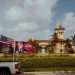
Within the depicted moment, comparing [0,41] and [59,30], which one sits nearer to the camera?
[0,41]

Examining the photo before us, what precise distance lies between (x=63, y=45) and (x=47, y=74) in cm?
7496

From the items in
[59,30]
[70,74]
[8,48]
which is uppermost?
[59,30]

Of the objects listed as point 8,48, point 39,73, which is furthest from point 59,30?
point 39,73

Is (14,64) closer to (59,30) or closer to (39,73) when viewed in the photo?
(39,73)

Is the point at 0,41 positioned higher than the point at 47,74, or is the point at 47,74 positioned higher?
the point at 0,41

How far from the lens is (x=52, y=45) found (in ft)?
351

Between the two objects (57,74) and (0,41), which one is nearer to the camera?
(57,74)

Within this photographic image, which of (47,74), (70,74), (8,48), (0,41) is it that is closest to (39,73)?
(47,74)

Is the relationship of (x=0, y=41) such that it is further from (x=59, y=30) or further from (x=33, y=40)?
(x=59, y=30)

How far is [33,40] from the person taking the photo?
11419 centimetres

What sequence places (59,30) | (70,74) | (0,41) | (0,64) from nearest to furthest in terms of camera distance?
(0,64)
(70,74)
(0,41)
(59,30)

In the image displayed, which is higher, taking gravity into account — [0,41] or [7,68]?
[0,41]

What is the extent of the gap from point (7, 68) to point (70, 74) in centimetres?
804

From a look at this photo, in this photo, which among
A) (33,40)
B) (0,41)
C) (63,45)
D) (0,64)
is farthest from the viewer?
(33,40)
